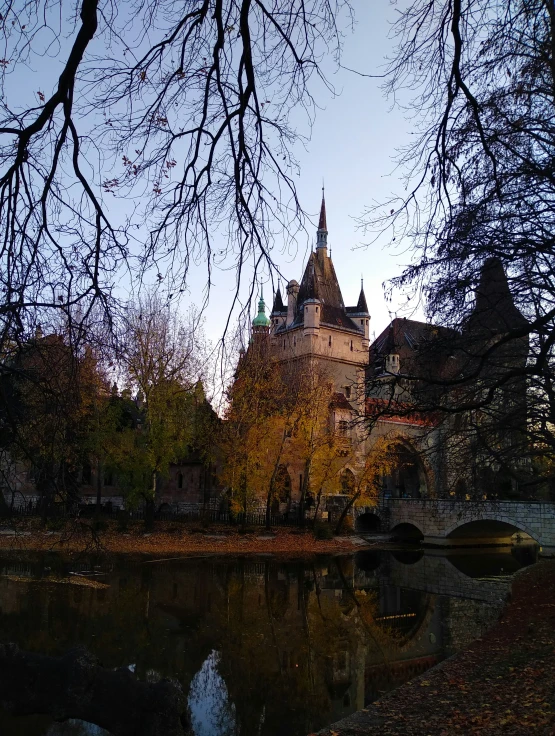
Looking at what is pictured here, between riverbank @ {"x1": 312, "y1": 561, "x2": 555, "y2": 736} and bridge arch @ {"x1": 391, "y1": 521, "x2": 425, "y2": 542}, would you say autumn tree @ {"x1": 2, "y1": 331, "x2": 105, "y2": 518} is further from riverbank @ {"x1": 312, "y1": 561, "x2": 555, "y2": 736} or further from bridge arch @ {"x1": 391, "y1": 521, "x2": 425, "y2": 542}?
bridge arch @ {"x1": 391, "y1": 521, "x2": 425, "y2": 542}

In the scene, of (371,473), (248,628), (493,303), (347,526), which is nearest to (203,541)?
(371,473)

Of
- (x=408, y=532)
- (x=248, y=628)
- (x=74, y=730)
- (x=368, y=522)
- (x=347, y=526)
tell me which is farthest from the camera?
(x=368, y=522)

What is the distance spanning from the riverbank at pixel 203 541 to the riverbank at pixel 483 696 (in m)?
18.1

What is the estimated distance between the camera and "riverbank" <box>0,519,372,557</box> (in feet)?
87.3

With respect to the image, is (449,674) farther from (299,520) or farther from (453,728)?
(299,520)

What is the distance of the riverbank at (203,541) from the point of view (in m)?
26.6

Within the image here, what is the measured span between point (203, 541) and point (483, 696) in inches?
915

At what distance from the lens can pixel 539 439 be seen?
43.8 ft

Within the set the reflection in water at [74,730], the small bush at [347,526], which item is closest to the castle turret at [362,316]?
the small bush at [347,526]

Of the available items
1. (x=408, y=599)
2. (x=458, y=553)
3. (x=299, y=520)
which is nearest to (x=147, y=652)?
(x=408, y=599)

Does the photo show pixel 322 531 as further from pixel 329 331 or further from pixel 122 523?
pixel 329 331

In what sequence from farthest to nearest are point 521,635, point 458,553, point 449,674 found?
point 458,553
point 521,635
point 449,674

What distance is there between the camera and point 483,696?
8.02m

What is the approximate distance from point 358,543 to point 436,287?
29.6 m
